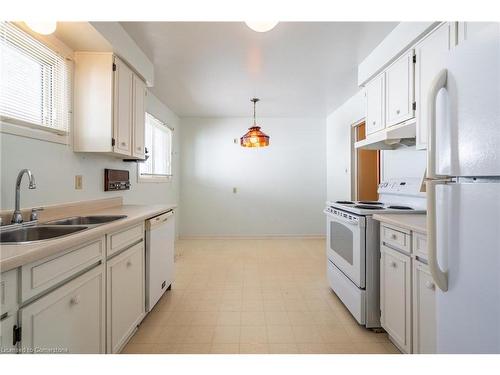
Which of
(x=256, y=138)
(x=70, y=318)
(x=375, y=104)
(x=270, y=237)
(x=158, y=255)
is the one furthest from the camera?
(x=270, y=237)

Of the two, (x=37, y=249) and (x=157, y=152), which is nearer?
(x=37, y=249)

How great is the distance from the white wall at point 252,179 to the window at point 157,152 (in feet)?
1.98

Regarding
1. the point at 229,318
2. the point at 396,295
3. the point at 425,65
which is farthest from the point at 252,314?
the point at 425,65

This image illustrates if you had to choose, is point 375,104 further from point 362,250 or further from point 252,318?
point 252,318

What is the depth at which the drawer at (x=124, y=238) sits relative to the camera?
1.45m

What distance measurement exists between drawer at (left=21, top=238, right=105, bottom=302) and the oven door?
1785 millimetres

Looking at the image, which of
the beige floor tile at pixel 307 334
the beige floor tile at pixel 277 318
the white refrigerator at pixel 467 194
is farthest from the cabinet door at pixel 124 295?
the white refrigerator at pixel 467 194

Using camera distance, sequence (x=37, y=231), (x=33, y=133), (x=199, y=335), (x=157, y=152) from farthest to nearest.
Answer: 1. (x=157, y=152)
2. (x=199, y=335)
3. (x=33, y=133)
4. (x=37, y=231)

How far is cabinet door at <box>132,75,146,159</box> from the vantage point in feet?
7.70

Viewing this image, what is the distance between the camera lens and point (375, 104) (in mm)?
2312

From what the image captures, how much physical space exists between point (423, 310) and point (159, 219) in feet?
6.60

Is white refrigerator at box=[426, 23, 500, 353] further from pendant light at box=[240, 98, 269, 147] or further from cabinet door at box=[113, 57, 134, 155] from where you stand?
pendant light at box=[240, 98, 269, 147]

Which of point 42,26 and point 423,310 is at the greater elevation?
point 42,26
